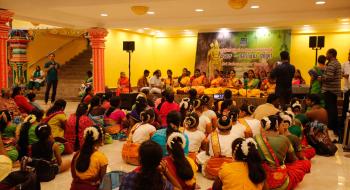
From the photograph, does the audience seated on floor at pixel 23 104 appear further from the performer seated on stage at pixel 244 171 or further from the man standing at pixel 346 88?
the man standing at pixel 346 88

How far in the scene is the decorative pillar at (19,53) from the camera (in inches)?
592

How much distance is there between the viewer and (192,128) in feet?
15.5

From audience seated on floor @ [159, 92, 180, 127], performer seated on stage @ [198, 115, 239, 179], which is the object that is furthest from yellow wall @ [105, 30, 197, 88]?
performer seated on stage @ [198, 115, 239, 179]

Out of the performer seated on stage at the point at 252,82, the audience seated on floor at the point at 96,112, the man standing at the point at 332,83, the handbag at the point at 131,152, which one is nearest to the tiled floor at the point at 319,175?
the handbag at the point at 131,152

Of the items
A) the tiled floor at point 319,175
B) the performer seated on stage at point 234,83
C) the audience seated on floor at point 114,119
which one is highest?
the performer seated on stage at point 234,83

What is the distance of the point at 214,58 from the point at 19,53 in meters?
8.02

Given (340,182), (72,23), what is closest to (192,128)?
(340,182)

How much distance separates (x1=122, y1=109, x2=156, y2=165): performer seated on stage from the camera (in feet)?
16.2

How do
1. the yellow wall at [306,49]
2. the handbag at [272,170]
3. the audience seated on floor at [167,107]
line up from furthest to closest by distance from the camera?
the yellow wall at [306,49]
the audience seated on floor at [167,107]
the handbag at [272,170]

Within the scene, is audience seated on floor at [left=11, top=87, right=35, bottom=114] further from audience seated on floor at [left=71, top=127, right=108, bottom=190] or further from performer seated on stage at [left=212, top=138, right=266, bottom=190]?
performer seated on stage at [left=212, top=138, right=266, bottom=190]

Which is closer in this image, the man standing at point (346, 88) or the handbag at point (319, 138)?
the handbag at point (319, 138)

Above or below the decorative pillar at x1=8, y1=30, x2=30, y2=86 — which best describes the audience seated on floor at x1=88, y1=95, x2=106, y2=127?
below

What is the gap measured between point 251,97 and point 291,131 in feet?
18.4

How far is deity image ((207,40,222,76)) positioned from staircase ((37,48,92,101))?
15.9 ft
